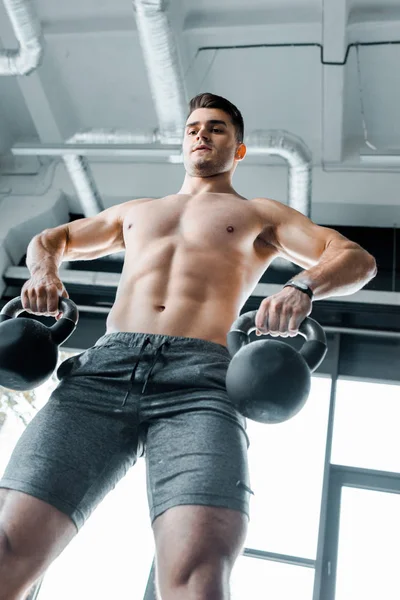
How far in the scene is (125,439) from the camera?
4.55 ft

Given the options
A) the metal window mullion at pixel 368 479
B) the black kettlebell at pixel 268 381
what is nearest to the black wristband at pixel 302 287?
the black kettlebell at pixel 268 381

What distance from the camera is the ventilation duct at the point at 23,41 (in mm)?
3430

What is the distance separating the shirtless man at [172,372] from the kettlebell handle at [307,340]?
0.14 ft

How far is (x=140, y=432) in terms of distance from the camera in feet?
4.63

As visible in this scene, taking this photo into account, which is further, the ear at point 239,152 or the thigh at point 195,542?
the ear at point 239,152

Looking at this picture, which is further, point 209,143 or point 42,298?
point 209,143

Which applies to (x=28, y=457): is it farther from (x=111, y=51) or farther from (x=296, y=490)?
(x=111, y=51)

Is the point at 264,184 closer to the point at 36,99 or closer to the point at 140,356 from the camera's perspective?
the point at 36,99

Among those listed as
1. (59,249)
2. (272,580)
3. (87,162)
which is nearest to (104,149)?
(87,162)

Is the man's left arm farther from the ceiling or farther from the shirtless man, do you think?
the ceiling

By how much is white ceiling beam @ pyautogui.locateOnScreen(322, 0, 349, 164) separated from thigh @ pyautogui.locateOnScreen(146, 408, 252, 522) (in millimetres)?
2605

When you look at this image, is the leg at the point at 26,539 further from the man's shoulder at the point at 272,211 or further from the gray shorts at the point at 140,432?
the man's shoulder at the point at 272,211

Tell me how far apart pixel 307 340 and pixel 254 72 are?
2970 mm

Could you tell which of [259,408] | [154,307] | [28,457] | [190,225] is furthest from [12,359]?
[190,225]
